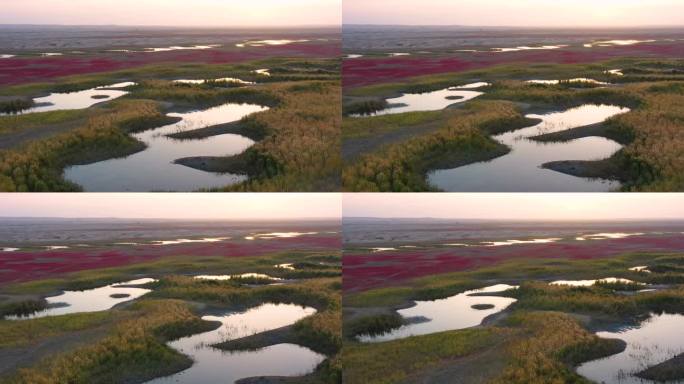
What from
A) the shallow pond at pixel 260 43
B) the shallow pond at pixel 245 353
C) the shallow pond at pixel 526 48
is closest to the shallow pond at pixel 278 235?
the shallow pond at pixel 245 353

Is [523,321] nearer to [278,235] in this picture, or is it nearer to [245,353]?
[278,235]

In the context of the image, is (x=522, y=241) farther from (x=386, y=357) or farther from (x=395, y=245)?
(x=386, y=357)

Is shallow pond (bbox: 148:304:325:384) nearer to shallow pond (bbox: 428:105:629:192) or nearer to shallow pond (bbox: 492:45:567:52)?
shallow pond (bbox: 428:105:629:192)

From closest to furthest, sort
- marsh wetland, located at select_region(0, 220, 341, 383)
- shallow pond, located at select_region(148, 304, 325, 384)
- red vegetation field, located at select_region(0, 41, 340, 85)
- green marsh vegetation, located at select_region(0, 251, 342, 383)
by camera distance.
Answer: green marsh vegetation, located at select_region(0, 251, 342, 383)
marsh wetland, located at select_region(0, 220, 341, 383)
shallow pond, located at select_region(148, 304, 325, 384)
red vegetation field, located at select_region(0, 41, 340, 85)

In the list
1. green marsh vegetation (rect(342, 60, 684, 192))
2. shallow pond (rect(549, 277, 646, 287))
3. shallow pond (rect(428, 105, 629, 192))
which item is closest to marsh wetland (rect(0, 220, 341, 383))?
green marsh vegetation (rect(342, 60, 684, 192))

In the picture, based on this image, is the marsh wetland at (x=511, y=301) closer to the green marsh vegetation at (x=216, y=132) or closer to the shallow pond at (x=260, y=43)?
the green marsh vegetation at (x=216, y=132)

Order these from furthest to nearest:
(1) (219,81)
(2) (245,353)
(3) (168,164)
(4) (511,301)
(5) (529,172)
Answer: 1. (1) (219,81)
2. (2) (245,353)
3. (4) (511,301)
4. (3) (168,164)
5. (5) (529,172)

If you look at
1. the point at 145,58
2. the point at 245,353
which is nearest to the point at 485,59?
the point at 145,58
